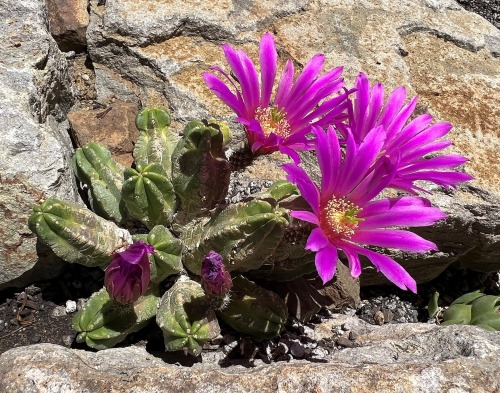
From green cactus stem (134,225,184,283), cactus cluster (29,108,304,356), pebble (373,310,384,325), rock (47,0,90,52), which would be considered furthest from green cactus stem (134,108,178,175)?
pebble (373,310,384,325)

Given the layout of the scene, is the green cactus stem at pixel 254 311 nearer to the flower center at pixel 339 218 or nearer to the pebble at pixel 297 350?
the pebble at pixel 297 350

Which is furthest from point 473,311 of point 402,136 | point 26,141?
point 26,141

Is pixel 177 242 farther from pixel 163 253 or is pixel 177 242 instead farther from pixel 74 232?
pixel 74 232

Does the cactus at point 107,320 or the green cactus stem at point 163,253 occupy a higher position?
the green cactus stem at point 163,253

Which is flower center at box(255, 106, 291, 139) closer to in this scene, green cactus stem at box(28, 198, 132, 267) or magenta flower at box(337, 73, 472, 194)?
magenta flower at box(337, 73, 472, 194)

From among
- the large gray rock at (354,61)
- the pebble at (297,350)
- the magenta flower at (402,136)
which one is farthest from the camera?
the large gray rock at (354,61)

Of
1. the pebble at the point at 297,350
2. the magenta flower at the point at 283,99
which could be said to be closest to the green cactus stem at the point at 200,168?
the magenta flower at the point at 283,99
